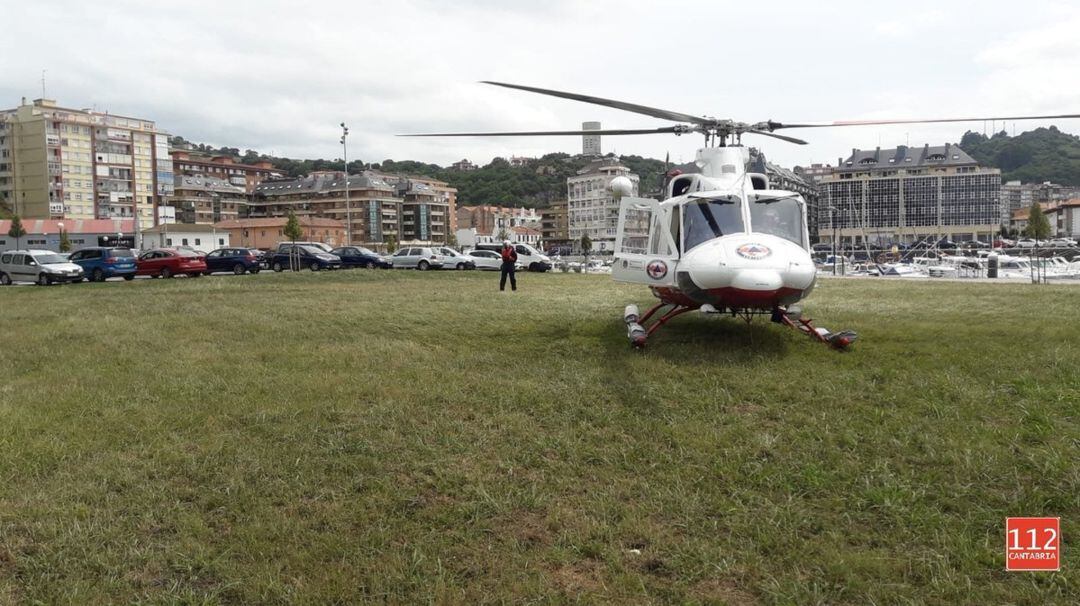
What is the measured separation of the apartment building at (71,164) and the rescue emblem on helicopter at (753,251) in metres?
116

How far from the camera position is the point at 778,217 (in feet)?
32.9

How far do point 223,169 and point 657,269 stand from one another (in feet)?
519

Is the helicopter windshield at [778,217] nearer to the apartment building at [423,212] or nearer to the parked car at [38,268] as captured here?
the parked car at [38,268]

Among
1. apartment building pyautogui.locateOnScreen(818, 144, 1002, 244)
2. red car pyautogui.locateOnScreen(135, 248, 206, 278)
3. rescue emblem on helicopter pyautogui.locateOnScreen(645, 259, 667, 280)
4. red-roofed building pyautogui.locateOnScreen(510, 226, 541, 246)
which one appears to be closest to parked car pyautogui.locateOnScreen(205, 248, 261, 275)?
red car pyautogui.locateOnScreen(135, 248, 206, 278)

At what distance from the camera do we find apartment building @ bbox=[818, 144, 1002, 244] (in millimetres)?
139875

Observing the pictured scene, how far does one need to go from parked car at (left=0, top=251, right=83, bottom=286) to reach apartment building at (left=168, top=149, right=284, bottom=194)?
116 meters

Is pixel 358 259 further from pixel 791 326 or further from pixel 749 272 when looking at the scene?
pixel 749 272

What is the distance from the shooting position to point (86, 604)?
3.86 meters

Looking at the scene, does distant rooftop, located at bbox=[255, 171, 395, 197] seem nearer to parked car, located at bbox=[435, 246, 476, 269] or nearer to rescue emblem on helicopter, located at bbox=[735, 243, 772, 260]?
parked car, located at bbox=[435, 246, 476, 269]

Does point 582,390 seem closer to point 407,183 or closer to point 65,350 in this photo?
point 65,350

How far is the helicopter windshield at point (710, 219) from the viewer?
32.3 ft

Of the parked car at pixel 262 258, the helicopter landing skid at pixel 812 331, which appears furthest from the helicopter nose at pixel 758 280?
the parked car at pixel 262 258

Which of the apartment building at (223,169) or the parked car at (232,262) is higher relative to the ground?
the apartment building at (223,169)

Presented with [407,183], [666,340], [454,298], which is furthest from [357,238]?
[666,340]
